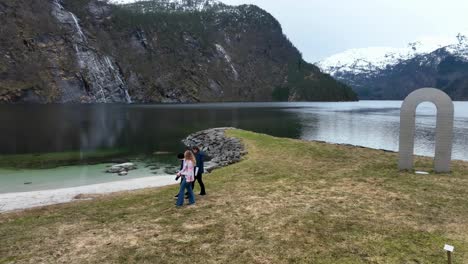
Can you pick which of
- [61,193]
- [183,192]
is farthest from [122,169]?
[183,192]

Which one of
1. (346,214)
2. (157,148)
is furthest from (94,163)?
(346,214)

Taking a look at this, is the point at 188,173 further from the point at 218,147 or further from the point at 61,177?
the point at 218,147

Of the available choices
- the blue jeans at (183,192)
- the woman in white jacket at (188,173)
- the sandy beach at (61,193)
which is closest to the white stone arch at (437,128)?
the woman in white jacket at (188,173)

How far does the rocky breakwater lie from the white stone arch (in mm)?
14571

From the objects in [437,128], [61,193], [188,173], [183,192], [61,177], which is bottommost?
[61,177]

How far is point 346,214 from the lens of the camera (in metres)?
15.7

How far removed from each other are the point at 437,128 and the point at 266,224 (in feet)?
52.8

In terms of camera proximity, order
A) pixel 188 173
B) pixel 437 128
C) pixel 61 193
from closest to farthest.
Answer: pixel 188 173 < pixel 437 128 < pixel 61 193

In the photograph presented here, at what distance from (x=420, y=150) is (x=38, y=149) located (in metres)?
54.4

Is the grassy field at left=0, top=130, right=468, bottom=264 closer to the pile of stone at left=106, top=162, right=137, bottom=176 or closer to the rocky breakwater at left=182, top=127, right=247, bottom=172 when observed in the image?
the pile of stone at left=106, top=162, right=137, bottom=176

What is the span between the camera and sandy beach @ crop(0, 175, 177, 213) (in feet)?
69.2

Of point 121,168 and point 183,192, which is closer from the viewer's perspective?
point 183,192

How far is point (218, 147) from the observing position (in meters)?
45.8

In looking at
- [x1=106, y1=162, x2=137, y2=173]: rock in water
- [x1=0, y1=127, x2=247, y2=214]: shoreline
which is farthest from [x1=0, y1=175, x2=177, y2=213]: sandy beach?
[x1=106, y1=162, x2=137, y2=173]: rock in water
